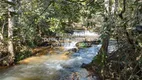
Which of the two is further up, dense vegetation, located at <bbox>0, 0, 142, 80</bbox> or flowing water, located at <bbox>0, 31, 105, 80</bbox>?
dense vegetation, located at <bbox>0, 0, 142, 80</bbox>

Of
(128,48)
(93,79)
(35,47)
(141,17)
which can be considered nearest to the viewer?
(141,17)

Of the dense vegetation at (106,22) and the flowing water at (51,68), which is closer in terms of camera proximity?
the dense vegetation at (106,22)

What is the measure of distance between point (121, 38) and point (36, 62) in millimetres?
6441

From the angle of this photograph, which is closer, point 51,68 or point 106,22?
point 106,22

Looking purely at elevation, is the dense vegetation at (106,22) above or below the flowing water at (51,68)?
above

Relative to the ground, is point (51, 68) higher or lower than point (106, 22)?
lower

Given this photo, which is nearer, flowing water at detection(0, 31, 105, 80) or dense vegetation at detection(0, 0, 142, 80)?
dense vegetation at detection(0, 0, 142, 80)

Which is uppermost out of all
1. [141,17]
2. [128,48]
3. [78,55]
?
[141,17]

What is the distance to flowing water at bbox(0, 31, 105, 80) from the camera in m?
8.60

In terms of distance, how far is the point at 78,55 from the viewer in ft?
40.5

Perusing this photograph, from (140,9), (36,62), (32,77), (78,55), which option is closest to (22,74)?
(32,77)

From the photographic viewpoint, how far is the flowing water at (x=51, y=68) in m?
8.60

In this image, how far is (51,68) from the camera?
32.3 feet

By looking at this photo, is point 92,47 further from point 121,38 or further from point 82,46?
point 121,38
